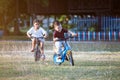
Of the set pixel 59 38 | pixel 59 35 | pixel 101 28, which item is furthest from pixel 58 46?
pixel 101 28

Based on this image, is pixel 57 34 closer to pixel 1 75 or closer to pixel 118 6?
pixel 1 75

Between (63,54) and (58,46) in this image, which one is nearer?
(63,54)

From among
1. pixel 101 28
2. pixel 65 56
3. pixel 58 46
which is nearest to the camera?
pixel 65 56

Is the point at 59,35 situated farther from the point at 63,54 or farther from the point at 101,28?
the point at 101,28

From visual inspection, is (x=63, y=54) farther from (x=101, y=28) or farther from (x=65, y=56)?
(x=101, y=28)

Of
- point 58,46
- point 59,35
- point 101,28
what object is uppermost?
point 59,35

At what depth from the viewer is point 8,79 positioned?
13312 millimetres

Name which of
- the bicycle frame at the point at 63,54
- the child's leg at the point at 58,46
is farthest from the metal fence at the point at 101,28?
the bicycle frame at the point at 63,54

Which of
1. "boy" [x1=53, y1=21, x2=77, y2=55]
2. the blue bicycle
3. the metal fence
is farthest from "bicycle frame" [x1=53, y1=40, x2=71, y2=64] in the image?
the metal fence

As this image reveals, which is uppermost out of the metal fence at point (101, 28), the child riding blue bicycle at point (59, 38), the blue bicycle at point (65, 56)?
the child riding blue bicycle at point (59, 38)

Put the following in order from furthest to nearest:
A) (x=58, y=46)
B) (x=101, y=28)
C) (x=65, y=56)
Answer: (x=101, y=28) → (x=58, y=46) → (x=65, y=56)

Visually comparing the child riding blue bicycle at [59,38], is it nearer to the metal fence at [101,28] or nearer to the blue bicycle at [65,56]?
the blue bicycle at [65,56]

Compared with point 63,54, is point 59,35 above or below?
above

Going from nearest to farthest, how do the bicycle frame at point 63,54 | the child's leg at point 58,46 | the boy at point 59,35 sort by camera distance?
the bicycle frame at point 63,54 < the boy at point 59,35 < the child's leg at point 58,46
